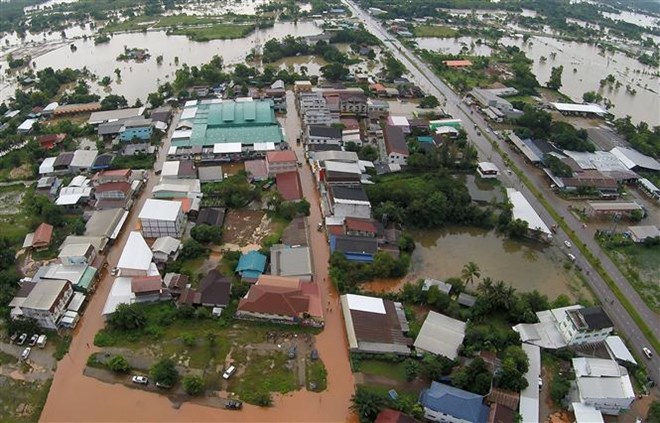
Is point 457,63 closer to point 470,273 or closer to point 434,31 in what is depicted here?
point 434,31

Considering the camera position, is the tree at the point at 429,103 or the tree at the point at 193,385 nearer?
the tree at the point at 193,385

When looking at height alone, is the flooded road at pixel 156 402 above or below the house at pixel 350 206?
below

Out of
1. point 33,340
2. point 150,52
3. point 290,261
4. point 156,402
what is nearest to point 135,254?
point 33,340

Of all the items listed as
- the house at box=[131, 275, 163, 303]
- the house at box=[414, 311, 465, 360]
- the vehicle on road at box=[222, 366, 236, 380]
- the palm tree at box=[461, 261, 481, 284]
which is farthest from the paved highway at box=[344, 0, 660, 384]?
the house at box=[131, 275, 163, 303]

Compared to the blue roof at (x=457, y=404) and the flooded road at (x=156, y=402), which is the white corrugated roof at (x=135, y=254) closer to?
the flooded road at (x=156, y=402)

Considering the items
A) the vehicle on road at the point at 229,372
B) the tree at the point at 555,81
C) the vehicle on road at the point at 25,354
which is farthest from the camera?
the tree at the point at 555,81

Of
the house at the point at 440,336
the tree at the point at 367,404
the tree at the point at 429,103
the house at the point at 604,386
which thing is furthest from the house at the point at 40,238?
the tree at the point at 429,103

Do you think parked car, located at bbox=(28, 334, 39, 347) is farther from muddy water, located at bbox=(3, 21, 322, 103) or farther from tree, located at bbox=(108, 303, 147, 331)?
muddy water, located at bbox=(3, 21, 322, 103)
